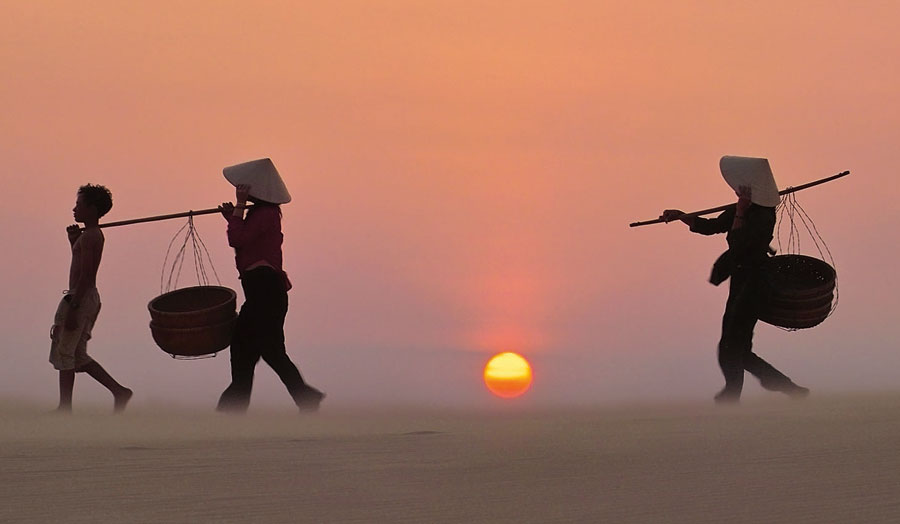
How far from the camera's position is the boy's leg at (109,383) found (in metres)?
10.3

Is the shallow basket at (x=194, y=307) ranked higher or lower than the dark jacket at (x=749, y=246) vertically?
lower

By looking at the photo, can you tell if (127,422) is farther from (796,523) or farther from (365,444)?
(796,523)

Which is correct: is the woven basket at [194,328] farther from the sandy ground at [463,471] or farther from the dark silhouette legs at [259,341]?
the sandy ground at [463,471]

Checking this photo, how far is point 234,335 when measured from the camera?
10.2 m

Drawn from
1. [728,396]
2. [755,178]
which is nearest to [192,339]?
[728,396]

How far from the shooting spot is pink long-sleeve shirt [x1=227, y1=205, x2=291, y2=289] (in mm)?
9945

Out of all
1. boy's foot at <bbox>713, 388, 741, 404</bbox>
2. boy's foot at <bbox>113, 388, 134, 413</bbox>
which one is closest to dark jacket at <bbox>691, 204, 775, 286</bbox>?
boy's foot at <bbox>713, 388, 741, 404</bbox>

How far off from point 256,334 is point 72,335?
4.47 feet

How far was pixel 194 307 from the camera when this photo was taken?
34.9 ft

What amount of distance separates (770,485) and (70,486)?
2.82m

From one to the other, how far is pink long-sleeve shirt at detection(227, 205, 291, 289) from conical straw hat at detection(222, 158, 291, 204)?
0.09 m

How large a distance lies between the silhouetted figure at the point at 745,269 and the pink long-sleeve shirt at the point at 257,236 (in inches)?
130

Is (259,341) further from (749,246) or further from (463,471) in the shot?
(463,471)

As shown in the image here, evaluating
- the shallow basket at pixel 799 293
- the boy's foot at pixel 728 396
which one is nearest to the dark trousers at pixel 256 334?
the boy's foot at pixel 728 396
